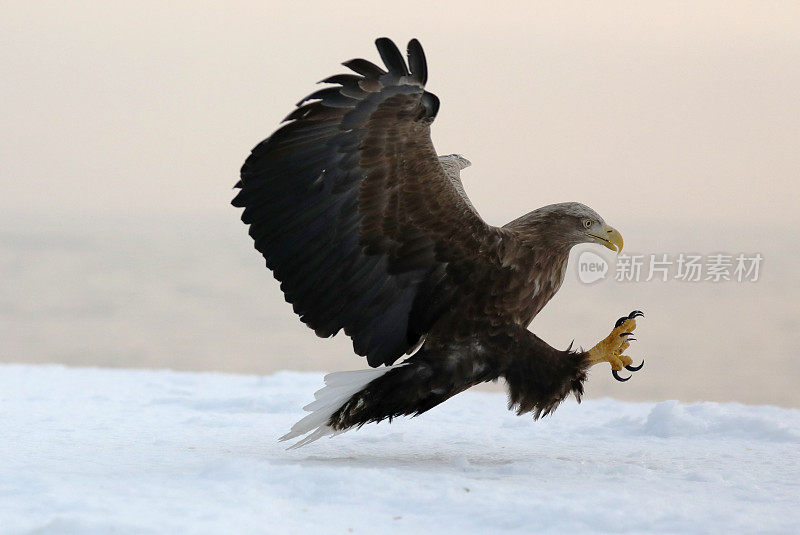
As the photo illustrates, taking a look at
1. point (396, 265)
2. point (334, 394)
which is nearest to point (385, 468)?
point (334, 394)

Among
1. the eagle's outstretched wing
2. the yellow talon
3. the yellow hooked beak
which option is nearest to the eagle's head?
the yellow hooked beak

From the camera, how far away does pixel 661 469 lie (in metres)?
4.23

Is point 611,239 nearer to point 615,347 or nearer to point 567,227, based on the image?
point 567,227

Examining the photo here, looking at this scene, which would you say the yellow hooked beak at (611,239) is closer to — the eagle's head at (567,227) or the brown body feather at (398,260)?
the eagle's head at (567,227)

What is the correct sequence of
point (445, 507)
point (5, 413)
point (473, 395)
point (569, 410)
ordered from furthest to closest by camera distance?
1. point (473, 395)
2. point (569, 410)
3. point (5, 413)
4. point (445, 507)

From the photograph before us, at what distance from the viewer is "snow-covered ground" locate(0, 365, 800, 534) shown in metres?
3.15

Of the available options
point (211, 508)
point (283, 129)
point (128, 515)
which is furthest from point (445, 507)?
point (283, 129)

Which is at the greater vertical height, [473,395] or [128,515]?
[473,395]

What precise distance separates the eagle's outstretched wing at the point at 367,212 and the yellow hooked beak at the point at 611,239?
62 centimetres

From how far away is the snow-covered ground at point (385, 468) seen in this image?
3148 millimetres

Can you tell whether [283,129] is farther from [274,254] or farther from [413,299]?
[413,299]

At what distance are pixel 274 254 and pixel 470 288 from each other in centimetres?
85

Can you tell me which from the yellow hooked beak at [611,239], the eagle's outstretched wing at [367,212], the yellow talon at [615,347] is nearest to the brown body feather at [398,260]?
the eagle's outstretched wing at [367,212]

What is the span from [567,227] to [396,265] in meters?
→ 0.83
